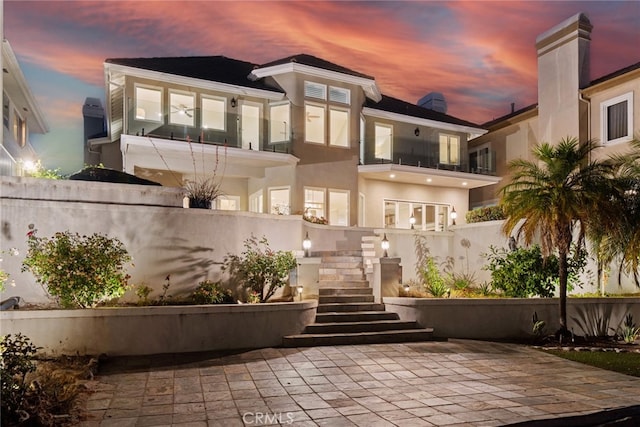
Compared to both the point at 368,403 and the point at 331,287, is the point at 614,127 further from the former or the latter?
the point at 368,403

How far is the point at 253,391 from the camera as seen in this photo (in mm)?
6395

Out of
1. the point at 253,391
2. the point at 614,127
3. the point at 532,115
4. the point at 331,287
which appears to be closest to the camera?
the point at 253,391

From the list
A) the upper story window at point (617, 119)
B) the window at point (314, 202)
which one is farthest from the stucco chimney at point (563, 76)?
the window at point (314, 202)

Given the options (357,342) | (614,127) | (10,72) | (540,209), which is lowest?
(357,342)

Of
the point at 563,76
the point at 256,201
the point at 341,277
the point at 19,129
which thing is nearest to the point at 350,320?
the point at 341,277

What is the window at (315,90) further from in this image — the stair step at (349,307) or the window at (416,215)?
the stair step at (349,307)

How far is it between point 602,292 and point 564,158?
500 cm

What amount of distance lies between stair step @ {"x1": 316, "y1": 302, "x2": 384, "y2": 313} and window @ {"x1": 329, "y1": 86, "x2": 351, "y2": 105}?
405 inches

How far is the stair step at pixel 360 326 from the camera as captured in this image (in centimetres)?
972

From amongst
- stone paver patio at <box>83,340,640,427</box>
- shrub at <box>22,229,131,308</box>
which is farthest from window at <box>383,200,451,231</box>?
shrub at <box>22,229,131,308</box>

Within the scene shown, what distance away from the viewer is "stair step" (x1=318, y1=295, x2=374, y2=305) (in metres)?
11.1

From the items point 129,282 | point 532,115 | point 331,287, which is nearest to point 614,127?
point 532,115

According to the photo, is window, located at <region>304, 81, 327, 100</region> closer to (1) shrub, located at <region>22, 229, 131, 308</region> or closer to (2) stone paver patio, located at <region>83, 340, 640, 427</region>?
(1) shrub, located at <region>22, 229, 131, 308</region>

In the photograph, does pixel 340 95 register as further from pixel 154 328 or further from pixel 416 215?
pixel 154 328
